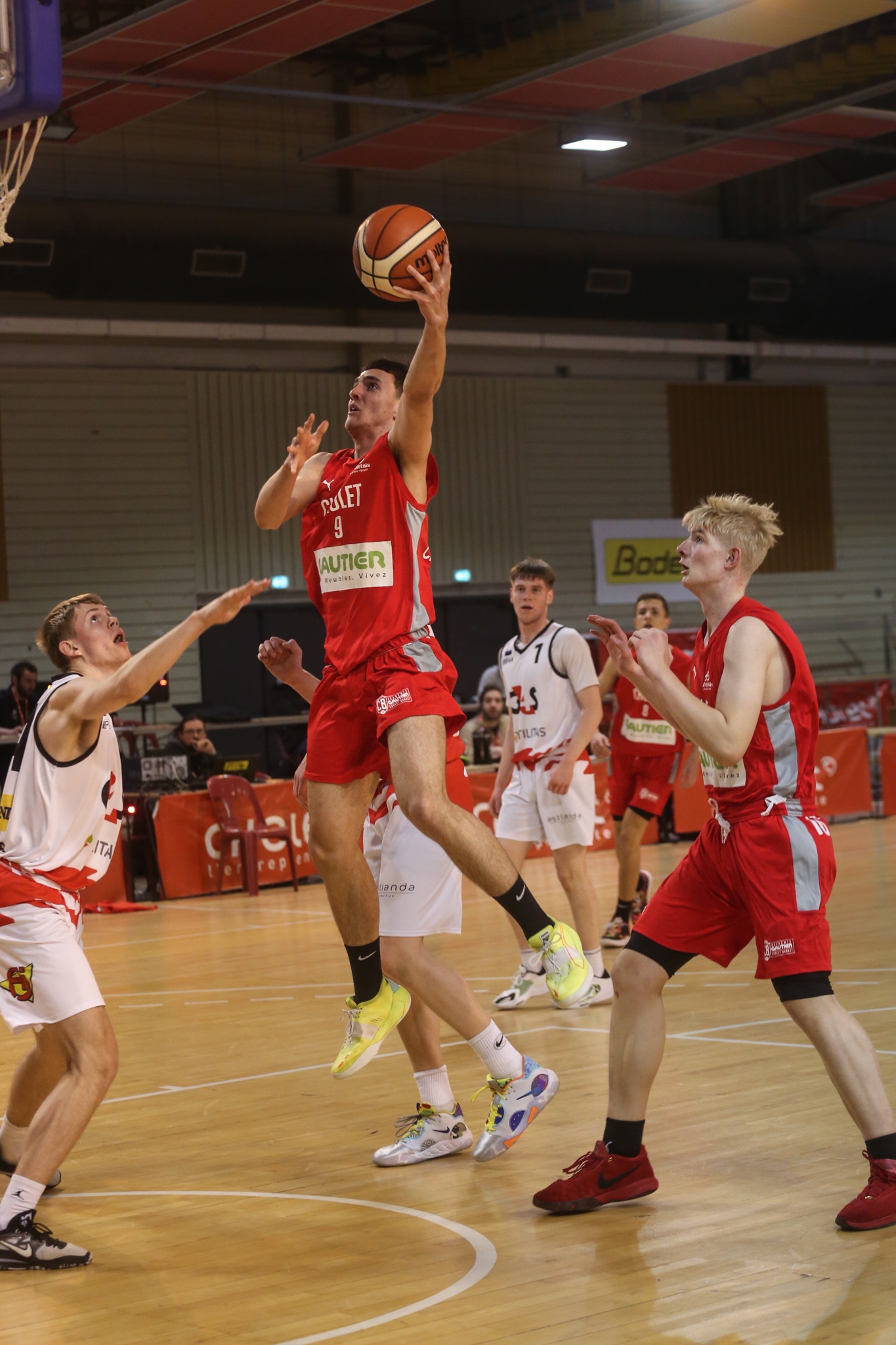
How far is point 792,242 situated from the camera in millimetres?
21609

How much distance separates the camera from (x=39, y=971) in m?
4.49

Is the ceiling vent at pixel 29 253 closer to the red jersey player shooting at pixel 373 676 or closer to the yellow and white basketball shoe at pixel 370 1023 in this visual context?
the red jersey player shooting at pixel 373 676

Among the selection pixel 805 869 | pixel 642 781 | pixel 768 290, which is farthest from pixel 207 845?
pixel 768 290

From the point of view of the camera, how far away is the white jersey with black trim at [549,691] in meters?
8.43

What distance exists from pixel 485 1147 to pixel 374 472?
7.10 feet

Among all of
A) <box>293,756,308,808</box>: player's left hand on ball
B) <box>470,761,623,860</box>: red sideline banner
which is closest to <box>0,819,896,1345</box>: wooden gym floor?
<box>293,756,308,808</box>: player's left hand on ball

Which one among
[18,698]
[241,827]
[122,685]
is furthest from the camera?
[18,698]

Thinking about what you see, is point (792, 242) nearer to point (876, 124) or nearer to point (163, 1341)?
point (876, 124)

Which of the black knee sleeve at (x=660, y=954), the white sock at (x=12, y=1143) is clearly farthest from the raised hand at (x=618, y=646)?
the white sock at (x=12, y=1143)

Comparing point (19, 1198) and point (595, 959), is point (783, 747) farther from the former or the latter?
point (595, 959)

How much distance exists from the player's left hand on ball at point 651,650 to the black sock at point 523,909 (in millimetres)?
924

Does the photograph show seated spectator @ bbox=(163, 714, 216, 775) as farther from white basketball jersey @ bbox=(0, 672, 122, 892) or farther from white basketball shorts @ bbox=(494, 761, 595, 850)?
white basketball jersey @ bbox=(0, 672, 122, 892)

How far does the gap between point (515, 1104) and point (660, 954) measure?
92 centimetres

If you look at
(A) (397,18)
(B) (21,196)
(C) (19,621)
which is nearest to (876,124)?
(A) (397,18)
